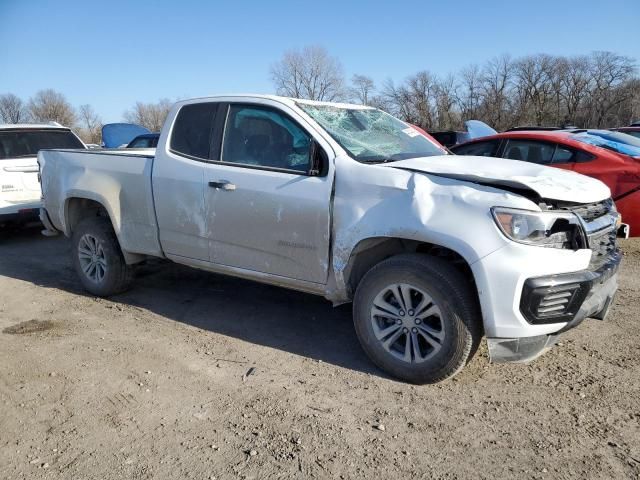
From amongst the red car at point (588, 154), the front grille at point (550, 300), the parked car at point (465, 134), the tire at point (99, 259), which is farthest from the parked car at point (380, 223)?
the parked car at point (465, 134)

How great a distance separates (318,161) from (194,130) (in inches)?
56.0

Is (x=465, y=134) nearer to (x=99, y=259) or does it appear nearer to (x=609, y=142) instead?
(x=609, y=142)

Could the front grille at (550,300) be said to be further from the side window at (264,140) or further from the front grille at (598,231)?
the side window at (264,140)

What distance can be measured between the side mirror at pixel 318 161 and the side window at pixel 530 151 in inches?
175

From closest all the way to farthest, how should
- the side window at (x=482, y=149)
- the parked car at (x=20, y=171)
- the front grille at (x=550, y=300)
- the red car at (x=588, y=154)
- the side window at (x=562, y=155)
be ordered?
the front grille at (x=550, y=300), the red car at (x=588, y=154), the side window at (x=562, y=155), the parked car at (x=20, y=171), the side window at (x=482, y=149)

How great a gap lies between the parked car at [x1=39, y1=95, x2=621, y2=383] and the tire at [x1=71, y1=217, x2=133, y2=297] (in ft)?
0.82

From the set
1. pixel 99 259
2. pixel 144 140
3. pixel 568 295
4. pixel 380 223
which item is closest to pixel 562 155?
pixel 568 295

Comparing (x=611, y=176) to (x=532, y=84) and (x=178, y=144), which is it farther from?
(x=532, y=84)

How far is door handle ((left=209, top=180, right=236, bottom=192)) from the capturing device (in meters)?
4.16

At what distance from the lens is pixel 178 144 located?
4.70m

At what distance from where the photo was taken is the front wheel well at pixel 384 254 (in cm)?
346

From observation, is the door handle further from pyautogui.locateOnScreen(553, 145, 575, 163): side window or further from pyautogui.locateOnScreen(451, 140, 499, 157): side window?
pyautogui.locateOnScreen(553, 145, 575, 163): side window

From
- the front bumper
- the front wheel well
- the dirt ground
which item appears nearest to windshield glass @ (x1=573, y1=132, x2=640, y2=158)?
the dirt ground

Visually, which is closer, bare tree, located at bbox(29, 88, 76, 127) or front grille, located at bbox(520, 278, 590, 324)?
front grille, located at bbox(520, 278, 590, 324)
